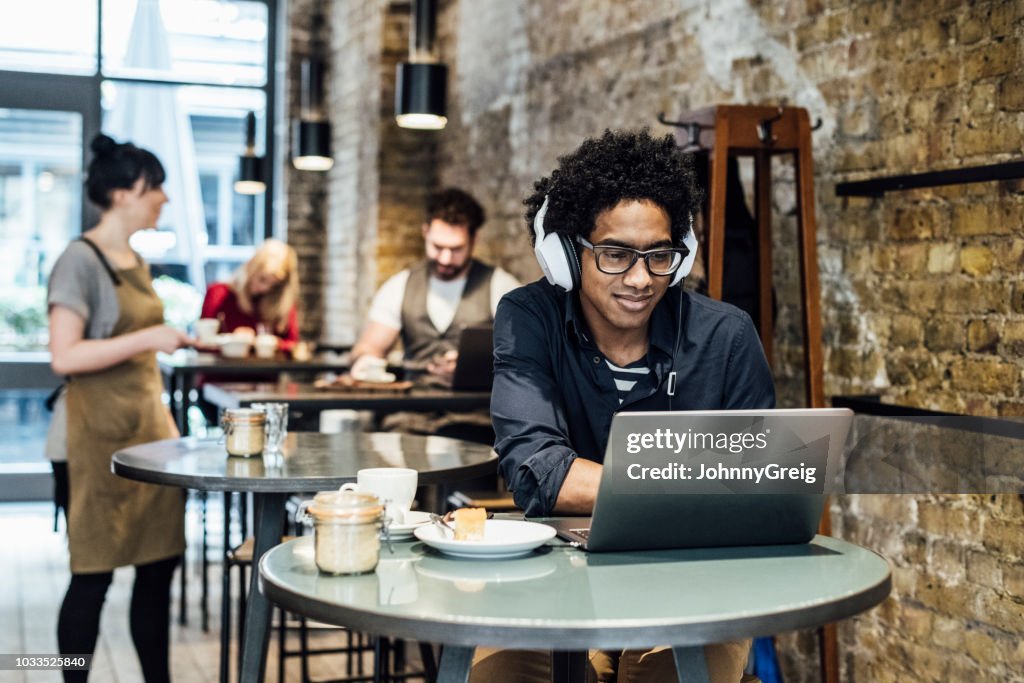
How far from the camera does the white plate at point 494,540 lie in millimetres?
1643

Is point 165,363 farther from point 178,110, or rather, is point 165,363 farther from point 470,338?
point 178,110

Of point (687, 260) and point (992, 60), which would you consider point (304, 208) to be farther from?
point (687, 260)

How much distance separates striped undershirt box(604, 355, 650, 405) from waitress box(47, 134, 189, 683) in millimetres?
1470

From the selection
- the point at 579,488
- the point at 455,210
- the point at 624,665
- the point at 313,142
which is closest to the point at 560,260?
the point at 579,488

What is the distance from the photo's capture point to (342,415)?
6.68 m

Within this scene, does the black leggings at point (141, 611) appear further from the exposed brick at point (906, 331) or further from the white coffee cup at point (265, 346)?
the white coffee cup at point (265, 346)

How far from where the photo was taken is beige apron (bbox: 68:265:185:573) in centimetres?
311

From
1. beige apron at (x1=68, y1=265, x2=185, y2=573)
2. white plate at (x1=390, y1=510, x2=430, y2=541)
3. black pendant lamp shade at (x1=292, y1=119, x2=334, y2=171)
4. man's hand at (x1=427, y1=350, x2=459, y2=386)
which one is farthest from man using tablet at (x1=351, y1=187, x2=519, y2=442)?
white plate at (x1=390, y1=510, x2=430, y2=541)

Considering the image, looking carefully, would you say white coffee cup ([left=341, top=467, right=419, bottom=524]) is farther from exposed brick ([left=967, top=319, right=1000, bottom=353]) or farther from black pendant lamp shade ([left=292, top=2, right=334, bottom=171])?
black pendant lamp shade ([left=292, top=2, right=334, bottom=171])

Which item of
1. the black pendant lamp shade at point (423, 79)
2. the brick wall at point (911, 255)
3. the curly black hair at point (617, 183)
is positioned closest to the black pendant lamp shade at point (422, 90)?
the black pendant lamp shade at point (423, 79)

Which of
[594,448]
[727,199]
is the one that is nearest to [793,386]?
[727,199]

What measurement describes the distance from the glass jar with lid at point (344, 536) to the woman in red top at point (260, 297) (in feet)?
14.9

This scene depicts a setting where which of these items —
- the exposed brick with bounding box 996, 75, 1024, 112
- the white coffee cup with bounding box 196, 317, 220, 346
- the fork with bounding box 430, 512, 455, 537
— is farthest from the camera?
the white coffee cup with bounding box 196, 317, 220, 346

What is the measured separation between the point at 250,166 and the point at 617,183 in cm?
557
